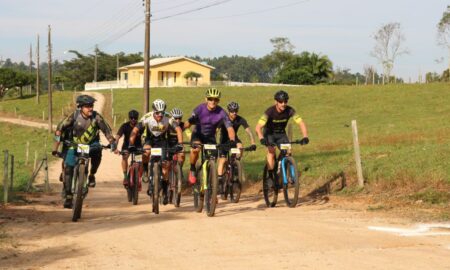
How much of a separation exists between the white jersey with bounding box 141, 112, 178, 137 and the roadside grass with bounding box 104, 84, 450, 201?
4135 mm

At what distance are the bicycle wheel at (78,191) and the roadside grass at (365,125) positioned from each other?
5746 mm

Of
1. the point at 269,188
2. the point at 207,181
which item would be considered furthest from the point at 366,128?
the point at 207,181

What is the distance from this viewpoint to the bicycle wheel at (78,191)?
11.4m

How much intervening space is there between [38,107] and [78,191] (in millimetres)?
69827

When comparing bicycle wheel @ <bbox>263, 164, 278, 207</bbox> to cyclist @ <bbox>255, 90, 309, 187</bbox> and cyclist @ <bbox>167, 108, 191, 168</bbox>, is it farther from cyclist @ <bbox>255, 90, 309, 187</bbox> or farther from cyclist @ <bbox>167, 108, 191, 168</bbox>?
cyclist @ <bbox>167, 108, 191, 168</bbox>

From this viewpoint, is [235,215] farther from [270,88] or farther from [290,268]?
[270,88]

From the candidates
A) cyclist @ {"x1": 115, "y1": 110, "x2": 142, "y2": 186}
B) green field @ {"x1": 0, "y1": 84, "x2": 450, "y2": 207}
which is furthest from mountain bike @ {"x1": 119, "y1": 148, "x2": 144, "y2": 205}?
green field @ {"x1": 0, "y1": 84, "x2": 450, "y2": 207}

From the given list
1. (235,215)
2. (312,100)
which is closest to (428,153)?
(235,215)

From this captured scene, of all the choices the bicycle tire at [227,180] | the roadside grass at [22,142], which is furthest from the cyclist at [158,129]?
the roadside grass at [22,142]

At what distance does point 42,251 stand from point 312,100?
53590 millimetres

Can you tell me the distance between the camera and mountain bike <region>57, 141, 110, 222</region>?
452 inches

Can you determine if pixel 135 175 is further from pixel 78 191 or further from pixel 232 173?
pixel 78 191

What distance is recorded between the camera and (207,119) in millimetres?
12680

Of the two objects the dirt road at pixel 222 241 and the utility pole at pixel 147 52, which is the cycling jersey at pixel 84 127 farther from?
the utility pole at pixel 147 52
